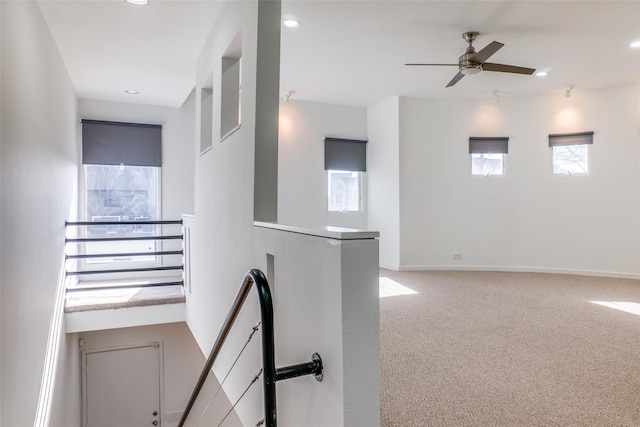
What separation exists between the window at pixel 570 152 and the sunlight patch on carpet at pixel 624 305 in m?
2.35

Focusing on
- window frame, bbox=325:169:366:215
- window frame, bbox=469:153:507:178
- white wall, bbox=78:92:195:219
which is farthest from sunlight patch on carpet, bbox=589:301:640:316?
white wall, bbox=78:92:195:219

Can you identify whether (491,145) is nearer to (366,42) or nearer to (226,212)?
(366,42)

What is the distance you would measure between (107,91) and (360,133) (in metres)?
3.80

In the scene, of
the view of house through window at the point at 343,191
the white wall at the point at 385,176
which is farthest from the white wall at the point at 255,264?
the white wall at the point at 385,176

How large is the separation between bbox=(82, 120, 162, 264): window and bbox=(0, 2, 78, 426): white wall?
66.9 inches

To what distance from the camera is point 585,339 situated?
294 centimetres

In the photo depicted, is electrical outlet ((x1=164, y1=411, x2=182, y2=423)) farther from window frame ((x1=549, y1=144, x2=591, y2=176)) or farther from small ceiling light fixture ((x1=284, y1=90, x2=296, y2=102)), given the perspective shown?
window frame ((x1=549, y1=144, x2=591, y2=176))

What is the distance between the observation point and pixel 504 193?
6.01 meters

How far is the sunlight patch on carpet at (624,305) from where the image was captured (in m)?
3.75

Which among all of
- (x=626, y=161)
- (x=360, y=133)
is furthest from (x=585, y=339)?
(x=360, y=133)

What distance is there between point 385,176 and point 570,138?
2758 millimetres

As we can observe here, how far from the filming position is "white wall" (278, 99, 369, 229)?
602 cm

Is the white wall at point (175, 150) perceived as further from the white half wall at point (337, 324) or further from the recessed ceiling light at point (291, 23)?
the white half wall at point (337, 324)

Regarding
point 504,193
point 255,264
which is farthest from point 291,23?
point 504,193
